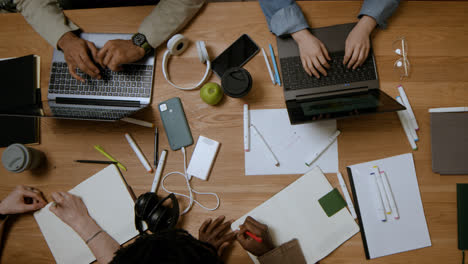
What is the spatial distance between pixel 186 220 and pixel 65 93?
0.66 m

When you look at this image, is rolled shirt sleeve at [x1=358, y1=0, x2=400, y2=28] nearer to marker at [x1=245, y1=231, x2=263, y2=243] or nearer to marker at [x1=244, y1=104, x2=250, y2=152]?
marker at [x1=244, y1=104, x2=250, y2=152]

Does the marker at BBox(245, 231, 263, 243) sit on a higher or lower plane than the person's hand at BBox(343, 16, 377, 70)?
lower

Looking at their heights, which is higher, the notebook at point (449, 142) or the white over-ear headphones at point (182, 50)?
the white over-ear headphones at point (182, 50)

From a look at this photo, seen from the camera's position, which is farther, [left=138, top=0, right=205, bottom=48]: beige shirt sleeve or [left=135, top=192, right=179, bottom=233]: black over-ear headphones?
[left=138, top=0, right=205, bottom=48]: beige shirt sleeve

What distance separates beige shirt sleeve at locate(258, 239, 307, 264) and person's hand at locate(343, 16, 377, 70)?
0.64m

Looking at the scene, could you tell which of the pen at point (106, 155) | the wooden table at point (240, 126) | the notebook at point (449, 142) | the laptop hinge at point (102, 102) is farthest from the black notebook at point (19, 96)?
the notebook at point (449, 142)

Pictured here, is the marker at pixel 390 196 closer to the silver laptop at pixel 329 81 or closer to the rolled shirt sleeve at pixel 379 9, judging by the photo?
the silver laptop at pixel 329 81

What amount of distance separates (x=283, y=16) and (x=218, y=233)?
2.55ft

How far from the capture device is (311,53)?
0.86 metres

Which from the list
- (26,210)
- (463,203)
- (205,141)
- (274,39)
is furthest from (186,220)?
(463,203)

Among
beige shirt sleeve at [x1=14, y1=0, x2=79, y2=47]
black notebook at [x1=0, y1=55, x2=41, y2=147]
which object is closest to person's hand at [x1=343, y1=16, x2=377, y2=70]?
beige shirt sleeve at [x1=14, y1=0, x2=79, y2=47]

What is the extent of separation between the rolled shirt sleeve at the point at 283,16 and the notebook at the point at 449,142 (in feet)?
1.87

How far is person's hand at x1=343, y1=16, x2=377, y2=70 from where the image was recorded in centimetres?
85

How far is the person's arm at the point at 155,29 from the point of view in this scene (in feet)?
2.88
